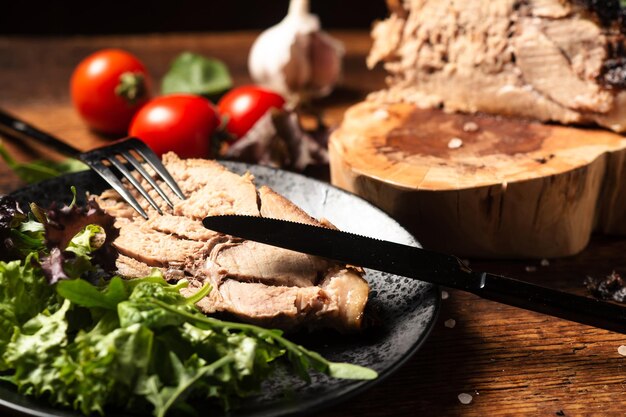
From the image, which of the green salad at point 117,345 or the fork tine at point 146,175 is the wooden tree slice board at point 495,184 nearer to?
the fork tine at point 146,175

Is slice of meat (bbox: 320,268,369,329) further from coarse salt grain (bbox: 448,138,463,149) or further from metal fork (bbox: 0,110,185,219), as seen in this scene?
coarse salt grain (bbox: 448,138,463,149)

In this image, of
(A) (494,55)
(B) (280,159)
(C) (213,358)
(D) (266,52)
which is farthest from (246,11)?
(C) (213,358)

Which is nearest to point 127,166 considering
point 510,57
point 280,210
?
point 280,210

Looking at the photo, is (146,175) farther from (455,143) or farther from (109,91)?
(109,91)

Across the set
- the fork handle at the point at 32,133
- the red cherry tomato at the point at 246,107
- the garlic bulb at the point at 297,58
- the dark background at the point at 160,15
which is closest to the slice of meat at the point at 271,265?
the fork handle at the point at 32,133

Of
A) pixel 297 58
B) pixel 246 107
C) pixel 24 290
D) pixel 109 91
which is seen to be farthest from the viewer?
pixel 297 58
